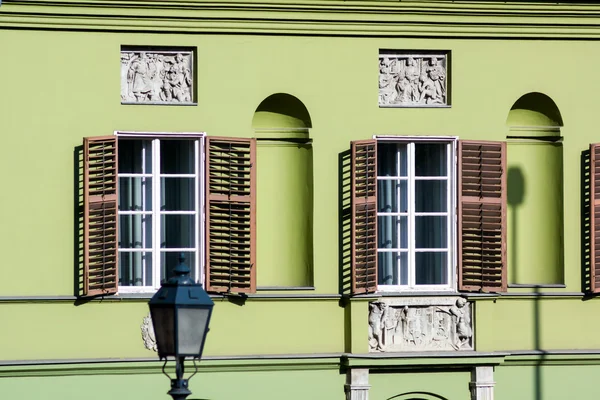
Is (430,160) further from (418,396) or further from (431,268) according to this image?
(418,396)

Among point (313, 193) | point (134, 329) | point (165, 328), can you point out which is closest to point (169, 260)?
point (134, 329)

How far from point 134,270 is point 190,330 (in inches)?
251

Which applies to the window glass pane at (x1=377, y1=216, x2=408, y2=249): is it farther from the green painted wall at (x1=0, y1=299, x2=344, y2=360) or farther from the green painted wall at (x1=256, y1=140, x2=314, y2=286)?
the green painted wall at (x1=0, y1=299, x2=344, y2=360)

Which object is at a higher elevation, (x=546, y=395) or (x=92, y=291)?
(x=92, y=291)

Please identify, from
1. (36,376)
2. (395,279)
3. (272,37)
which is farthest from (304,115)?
(36,376)

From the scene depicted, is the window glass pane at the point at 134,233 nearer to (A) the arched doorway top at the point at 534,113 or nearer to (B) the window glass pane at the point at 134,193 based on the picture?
(B) the window glass pane at the point at 134,193

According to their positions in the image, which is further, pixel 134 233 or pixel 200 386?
pixel 134 233

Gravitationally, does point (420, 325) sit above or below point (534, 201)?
below

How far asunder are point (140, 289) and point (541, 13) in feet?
17.8

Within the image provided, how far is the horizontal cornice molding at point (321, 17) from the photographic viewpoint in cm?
1812

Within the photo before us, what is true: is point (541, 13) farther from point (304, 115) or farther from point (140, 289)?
point (140, 289)

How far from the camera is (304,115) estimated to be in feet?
61.7

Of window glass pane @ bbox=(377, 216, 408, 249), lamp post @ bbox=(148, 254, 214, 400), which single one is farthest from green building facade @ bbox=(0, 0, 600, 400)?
lamp post @ bbox=(148, 254, 214, 400)

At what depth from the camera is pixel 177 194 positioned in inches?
736
